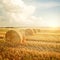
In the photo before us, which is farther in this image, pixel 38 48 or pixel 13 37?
pixel 13 37

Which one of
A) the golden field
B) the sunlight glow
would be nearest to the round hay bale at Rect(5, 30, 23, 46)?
the golden field

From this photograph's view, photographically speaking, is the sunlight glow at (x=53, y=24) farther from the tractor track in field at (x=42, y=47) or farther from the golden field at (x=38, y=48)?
the tractor track in field at (x=42, y=47)

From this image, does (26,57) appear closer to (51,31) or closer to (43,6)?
(51,31)

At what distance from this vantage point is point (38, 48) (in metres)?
2.39

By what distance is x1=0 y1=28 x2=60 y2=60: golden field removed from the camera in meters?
2.31

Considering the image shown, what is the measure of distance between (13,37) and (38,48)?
0.41 metres

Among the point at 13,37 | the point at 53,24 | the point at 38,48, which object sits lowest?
the point at 38,48

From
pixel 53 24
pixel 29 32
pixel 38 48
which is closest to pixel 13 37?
pixel 29 32

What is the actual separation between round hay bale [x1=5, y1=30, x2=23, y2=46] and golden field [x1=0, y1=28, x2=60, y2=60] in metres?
0.05

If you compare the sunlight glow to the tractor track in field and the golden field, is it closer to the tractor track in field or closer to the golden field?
the golden field

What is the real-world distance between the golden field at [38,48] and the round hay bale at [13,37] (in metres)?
0.05

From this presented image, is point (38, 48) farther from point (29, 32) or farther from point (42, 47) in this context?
point (29, 32)

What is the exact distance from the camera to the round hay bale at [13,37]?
2.48 m

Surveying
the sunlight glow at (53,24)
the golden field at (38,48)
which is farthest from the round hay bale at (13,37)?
the sunlight glow at (53,24)
